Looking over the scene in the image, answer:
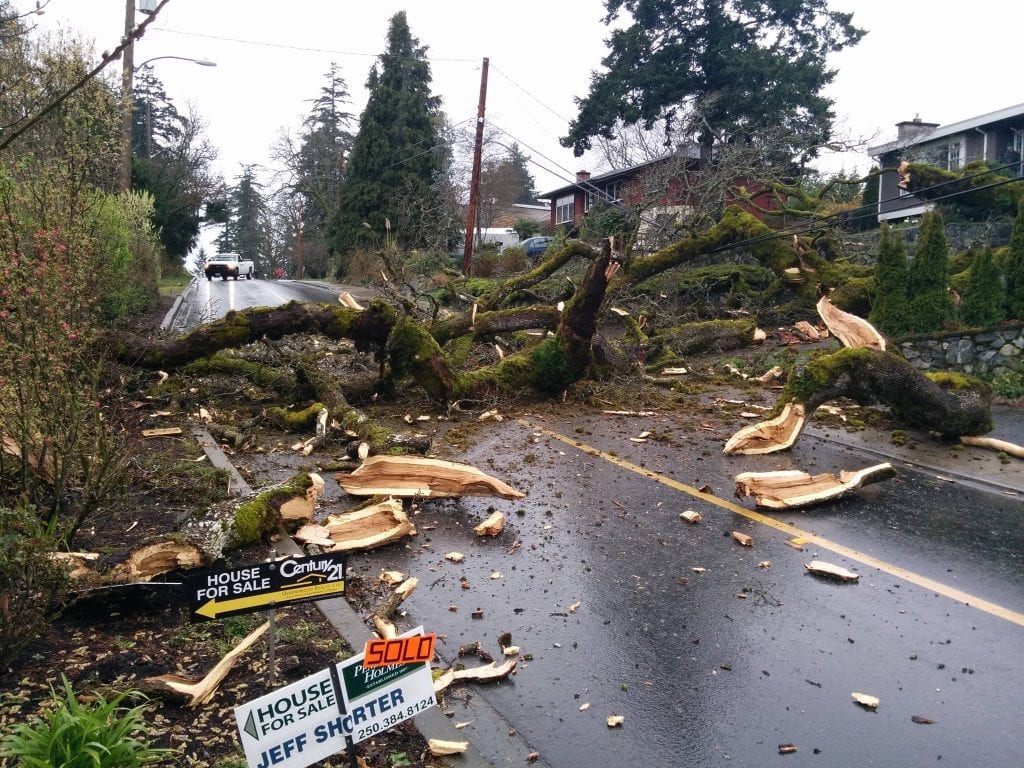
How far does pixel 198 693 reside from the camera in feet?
11.4

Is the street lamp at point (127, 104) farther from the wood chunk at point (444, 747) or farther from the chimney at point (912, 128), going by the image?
the chimney at point (912, 128)

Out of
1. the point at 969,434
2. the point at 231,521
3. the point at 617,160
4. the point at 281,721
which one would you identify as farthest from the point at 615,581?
the point at 617,160

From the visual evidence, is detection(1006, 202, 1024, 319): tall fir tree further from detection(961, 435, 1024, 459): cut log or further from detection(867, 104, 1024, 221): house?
detection(867, 104, 1024, 221): house

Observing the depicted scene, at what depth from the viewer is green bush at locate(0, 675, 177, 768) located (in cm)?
266

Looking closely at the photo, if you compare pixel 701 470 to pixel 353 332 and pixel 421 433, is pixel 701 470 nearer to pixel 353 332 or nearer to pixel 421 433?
pixel 421 433

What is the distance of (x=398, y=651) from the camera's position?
284cm

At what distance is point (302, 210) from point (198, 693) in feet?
219

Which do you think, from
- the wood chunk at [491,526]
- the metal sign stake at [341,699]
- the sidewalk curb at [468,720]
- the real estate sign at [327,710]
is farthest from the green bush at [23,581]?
the wood chunk at [491,526]

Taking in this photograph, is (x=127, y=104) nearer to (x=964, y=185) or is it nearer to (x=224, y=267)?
(x=964, y=185)

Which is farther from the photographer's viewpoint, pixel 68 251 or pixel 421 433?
pixel 421 433

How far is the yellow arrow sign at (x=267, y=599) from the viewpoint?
3189 mm

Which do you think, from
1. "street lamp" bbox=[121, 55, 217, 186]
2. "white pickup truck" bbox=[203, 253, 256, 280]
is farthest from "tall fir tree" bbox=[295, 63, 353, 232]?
"street lamp" bbox=[121, 55, 217, 186]

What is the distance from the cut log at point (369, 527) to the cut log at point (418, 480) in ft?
1.89

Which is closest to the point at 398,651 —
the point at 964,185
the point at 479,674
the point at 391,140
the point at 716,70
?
the point at 479,674
